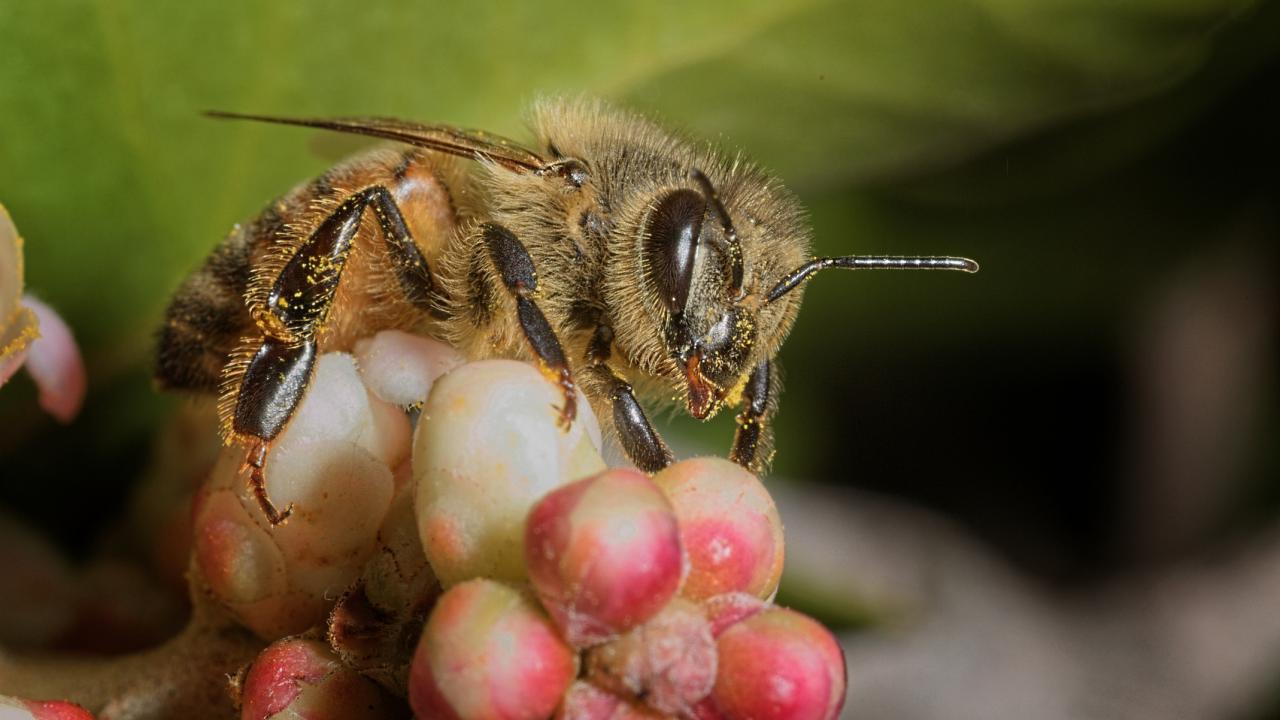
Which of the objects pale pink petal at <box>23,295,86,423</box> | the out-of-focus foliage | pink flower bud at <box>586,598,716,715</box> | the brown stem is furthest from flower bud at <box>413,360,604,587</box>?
the out-of-focus foliage

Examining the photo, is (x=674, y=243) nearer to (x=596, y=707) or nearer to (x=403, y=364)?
(x=403, y=364)

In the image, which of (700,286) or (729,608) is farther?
(700,286)

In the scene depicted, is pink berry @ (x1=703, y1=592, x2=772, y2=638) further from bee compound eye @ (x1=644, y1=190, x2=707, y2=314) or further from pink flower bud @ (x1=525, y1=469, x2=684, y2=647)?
bee compound eye @ (x1=644, y1=190, x2=707, y2=314)

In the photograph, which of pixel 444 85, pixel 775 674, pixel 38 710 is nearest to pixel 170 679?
pixel 38 710

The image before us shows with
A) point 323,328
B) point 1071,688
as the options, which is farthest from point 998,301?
point 323,328

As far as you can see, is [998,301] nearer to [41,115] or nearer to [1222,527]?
[1222,527]

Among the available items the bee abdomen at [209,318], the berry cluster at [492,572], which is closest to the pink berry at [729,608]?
the berry cluster at [492,572]

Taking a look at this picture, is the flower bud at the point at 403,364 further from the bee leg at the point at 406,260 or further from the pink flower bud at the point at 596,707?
the pink flower bud at the point at 596,707
